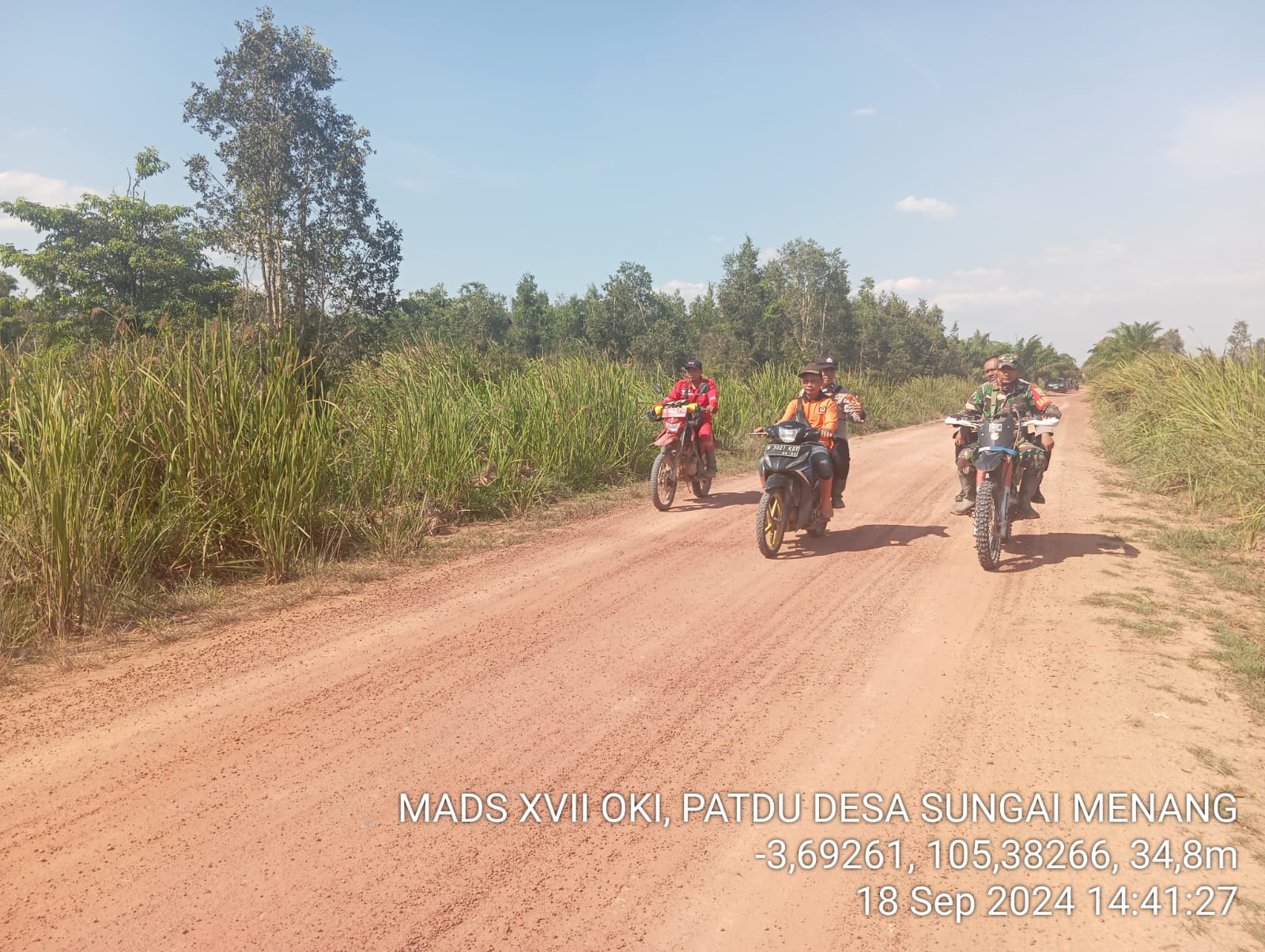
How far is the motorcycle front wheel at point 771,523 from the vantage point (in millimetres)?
6930

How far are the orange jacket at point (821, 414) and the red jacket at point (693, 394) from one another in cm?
221

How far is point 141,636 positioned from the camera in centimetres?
471

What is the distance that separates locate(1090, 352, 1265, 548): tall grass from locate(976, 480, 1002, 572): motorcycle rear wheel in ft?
8.03

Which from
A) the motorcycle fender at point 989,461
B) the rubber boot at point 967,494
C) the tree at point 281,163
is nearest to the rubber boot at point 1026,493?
the rubber boot at point 967,494

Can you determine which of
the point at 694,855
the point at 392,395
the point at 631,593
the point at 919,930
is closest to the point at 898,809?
the point at 919,930

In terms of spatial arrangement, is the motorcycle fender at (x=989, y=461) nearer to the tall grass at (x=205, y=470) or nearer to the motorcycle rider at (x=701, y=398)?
the motorcycle rider at (x=701, y=398)

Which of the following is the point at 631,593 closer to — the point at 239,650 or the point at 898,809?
the point at 239,650

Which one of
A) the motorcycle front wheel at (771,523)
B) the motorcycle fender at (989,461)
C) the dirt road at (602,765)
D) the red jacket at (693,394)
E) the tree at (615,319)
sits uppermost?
the tree at (615,319)

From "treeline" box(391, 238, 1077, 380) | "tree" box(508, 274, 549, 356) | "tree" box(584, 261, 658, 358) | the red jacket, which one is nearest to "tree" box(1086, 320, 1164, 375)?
"treeline" box(391, 238, 1077, 380)

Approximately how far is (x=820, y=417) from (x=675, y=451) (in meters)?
2.35

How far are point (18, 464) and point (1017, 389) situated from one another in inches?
314

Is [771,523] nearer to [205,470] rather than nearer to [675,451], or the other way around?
[675,451]

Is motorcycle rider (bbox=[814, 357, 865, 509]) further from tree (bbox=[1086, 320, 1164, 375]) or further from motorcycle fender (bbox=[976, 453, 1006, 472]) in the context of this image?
tree (bbox=[1086, 320, 1164, 375])

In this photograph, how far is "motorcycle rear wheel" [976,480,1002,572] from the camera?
640cm
